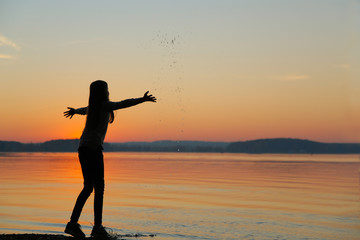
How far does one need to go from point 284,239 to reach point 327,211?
6912 millimetres

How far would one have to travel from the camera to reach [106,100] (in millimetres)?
9383

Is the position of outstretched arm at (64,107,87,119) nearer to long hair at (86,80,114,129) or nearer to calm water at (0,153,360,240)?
long hair at (86,80,114,129)

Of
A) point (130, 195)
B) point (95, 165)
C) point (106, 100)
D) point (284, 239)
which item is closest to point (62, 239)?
point (95, 165)

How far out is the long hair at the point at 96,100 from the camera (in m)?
9.23

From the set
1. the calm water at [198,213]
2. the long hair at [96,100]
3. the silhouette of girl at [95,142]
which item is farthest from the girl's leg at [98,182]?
the calm water at [198,213]

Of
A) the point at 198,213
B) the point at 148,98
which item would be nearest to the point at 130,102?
the point at 148,98

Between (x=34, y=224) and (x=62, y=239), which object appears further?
(x=34, y=224)

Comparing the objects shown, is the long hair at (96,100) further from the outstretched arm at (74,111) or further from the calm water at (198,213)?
the calm water at (198,213)

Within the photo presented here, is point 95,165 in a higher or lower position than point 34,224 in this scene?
higher

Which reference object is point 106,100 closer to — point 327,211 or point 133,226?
point 133,226

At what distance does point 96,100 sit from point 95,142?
784mm

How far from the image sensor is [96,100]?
30.5 feet

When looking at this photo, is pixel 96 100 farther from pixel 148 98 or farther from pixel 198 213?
pixel 198 213

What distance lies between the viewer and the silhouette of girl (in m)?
9.12
